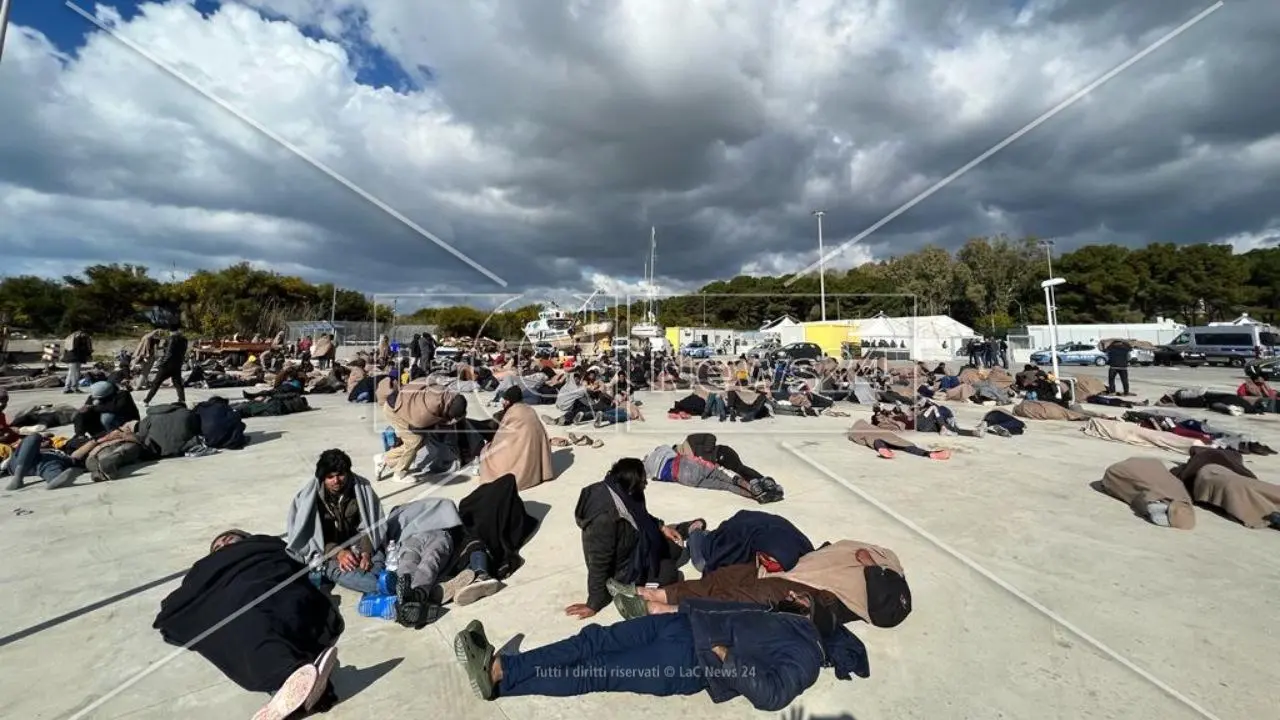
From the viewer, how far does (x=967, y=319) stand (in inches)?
2440

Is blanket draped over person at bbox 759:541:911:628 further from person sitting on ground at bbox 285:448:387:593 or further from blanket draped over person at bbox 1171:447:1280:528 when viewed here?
blanket draped over person at bbox 1171:447:1280:528

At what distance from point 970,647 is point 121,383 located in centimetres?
2081

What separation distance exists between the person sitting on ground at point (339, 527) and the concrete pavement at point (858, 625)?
0.19 metres

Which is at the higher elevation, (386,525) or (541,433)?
(541,433)

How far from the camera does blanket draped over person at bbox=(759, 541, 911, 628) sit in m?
3.33

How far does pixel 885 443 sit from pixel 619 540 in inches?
247

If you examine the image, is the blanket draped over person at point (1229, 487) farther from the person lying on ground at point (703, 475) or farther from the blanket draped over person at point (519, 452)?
the blanket draped over person at point (519, 452)

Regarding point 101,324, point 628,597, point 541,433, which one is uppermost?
point 101,324

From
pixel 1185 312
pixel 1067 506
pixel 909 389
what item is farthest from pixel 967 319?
pixel 1067 506

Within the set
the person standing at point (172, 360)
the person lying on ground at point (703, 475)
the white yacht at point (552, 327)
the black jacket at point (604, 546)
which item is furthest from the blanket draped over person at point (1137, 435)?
the white yacht at point (552, 327)

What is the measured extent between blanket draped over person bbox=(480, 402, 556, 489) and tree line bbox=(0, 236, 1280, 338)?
40655mm

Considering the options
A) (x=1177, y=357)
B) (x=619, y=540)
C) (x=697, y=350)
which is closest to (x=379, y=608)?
(x=619, y=540)

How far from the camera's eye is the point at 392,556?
3984 mm

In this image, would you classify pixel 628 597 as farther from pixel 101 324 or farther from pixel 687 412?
pixel 101 324
